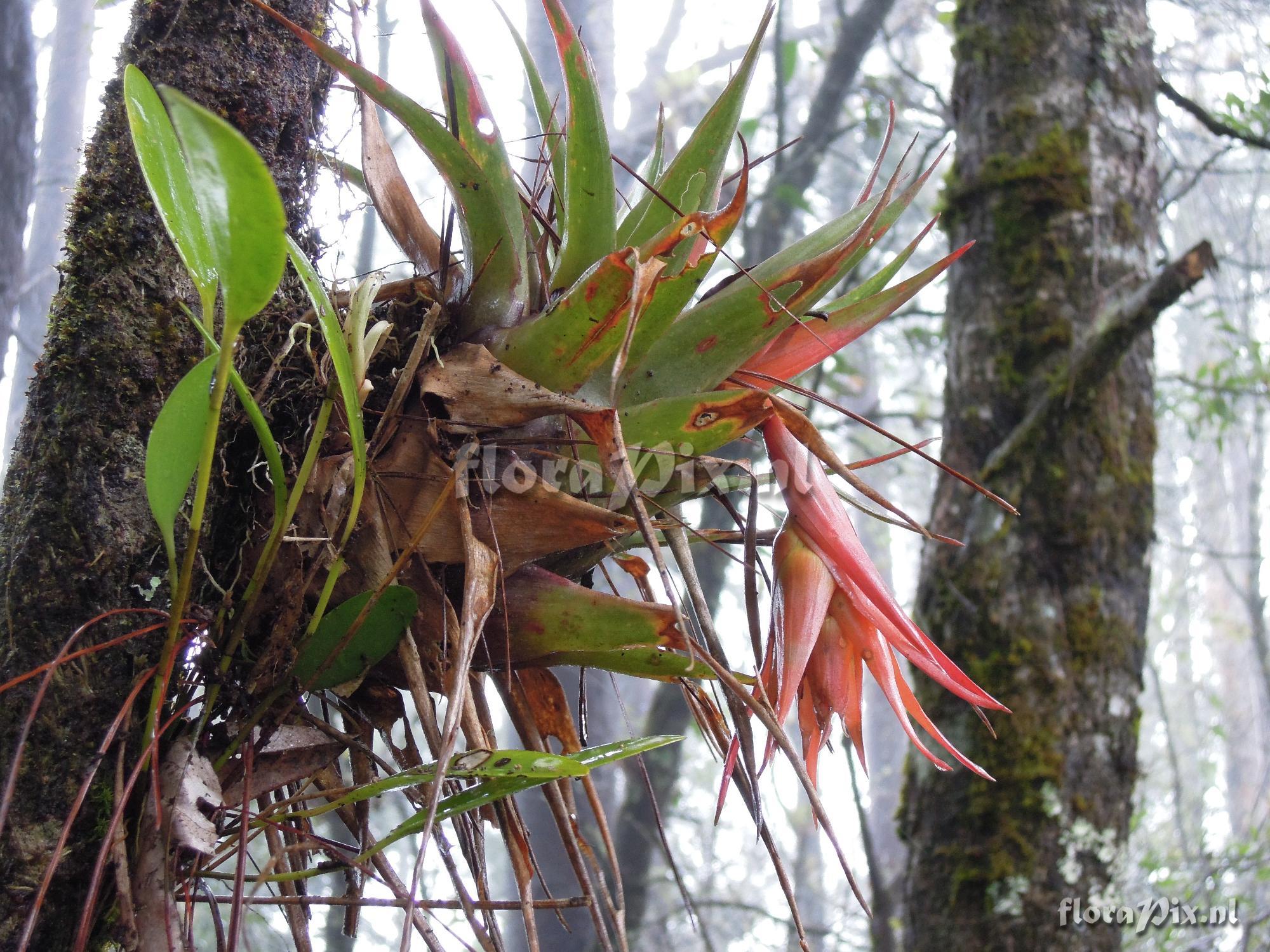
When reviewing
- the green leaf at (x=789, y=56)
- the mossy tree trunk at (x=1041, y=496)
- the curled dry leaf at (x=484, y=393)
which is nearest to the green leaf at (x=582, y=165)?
the curled dry leaf at (x=484, y=393)

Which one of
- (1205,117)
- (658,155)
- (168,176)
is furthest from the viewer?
(1205,117)

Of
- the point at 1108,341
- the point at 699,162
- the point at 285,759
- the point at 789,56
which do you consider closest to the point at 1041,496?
the point at 1108,341

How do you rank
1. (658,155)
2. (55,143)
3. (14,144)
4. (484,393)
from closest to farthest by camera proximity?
(484,393) → (658,155) → (14,144) → (55,143)

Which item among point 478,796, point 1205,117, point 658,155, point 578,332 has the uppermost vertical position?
point 1205,117

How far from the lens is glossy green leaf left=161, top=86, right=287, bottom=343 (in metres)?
0.32

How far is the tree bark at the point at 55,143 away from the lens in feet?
9.21

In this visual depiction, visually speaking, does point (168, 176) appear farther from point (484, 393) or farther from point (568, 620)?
point (568, 620)

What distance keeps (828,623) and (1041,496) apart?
91 cm

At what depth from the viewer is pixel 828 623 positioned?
1.94 ft

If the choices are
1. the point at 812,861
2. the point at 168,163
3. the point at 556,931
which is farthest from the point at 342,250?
the point at 812,861

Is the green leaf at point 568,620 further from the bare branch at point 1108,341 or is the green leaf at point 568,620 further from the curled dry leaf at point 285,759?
the bare branch at point 1108,341

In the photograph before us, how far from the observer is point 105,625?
49 cm

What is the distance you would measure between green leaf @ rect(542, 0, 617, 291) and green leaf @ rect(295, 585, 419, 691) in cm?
26

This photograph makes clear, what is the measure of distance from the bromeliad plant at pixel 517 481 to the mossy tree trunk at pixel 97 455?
1.5 inches
